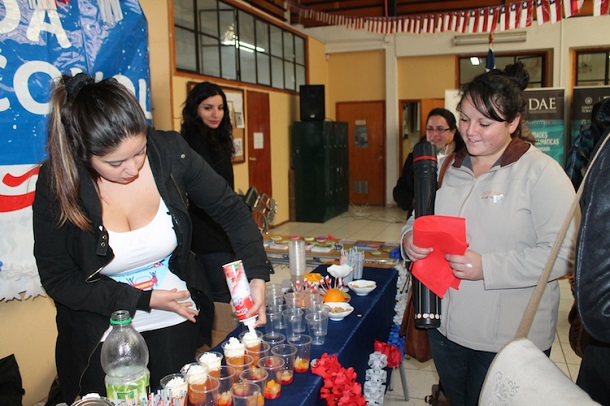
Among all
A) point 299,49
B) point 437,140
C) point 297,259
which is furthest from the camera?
point 299,49

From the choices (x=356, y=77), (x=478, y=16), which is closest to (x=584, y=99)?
(x=478, y=16)

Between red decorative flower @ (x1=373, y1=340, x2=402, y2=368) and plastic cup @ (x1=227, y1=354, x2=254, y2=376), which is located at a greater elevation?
plastic cup @ (x1=227, y1=354, x2=254, y2=376)

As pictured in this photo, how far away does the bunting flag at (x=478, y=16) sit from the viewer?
4219 mm

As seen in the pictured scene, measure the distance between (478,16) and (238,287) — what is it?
226 inches

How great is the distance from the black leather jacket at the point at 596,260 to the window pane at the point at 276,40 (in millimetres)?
7942

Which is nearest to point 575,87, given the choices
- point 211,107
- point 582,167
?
point 582,167

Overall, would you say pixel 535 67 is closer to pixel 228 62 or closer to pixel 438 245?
pixel 228 62

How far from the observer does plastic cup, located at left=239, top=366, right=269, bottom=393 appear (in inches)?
51.9

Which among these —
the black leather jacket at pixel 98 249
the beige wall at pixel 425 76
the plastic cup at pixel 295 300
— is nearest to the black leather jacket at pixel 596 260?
the black leather jacket at pixel 98 249

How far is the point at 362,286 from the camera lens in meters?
2.36

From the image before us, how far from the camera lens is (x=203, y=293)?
167 centimetres

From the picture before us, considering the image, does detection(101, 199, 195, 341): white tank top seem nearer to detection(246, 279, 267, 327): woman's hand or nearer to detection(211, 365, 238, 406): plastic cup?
detection(246, 279, 267, 327): woman's hand

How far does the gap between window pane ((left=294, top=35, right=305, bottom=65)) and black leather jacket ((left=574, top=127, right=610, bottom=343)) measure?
8827 mm

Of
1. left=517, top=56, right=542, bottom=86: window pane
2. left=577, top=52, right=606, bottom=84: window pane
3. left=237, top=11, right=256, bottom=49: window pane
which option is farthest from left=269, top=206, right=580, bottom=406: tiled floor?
left=577, top=52, right=606, bottom=84: window pane
